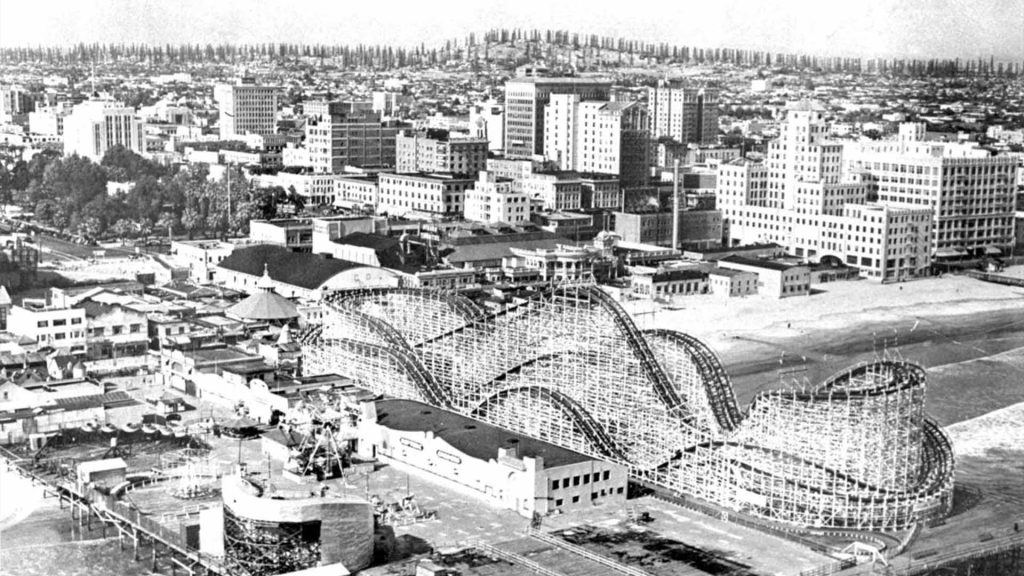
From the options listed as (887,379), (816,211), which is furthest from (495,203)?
(887,379)

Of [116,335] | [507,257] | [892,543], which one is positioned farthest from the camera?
[507,257]

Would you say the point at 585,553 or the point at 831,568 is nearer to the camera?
the point at 831,568

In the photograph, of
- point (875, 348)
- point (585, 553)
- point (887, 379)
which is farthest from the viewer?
point (875, 348)

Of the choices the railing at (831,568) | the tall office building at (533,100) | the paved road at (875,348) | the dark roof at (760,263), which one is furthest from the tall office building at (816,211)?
the railing at (831,568)

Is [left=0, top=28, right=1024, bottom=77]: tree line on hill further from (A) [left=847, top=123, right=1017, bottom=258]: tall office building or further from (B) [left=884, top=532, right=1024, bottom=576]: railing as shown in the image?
(B) [left=884, top=532, right=1024, bottom=576]: railing

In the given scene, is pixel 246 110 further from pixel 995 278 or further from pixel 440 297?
pixel 440 297

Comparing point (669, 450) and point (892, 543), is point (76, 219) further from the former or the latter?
point (892, 543)

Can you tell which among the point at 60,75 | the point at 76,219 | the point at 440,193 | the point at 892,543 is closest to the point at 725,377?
the point at 892,543
